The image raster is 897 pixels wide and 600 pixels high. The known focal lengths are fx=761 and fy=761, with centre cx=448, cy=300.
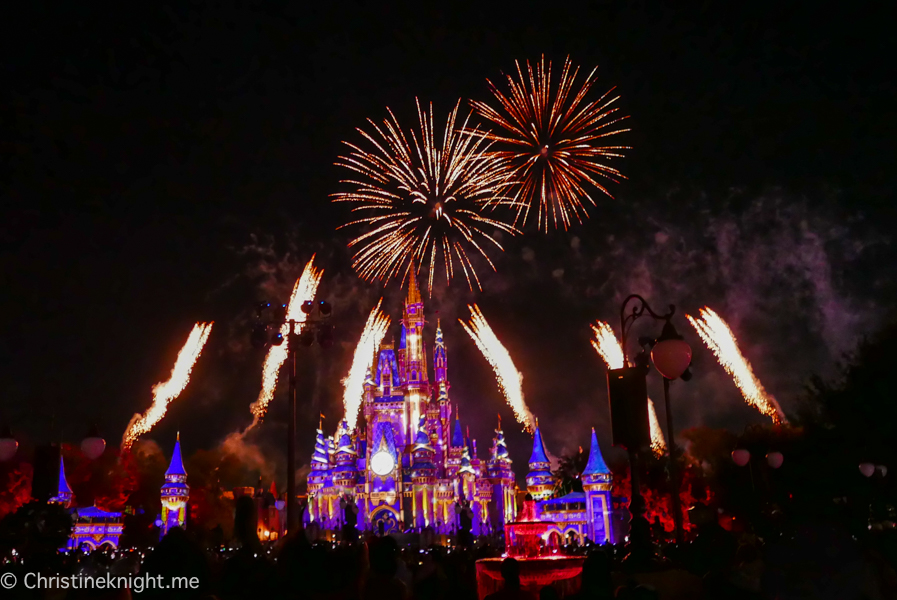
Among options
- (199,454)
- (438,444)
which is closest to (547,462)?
(438,444)

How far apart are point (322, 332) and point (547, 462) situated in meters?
54.7

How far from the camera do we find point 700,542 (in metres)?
7.88

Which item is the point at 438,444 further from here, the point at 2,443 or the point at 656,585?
the point at 656,585

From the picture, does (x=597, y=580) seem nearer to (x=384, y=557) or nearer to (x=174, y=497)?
(x=384, y=557)

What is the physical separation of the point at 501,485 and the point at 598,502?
681 inches

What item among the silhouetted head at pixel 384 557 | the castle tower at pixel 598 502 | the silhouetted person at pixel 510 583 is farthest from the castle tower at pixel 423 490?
the silhouetted person at pixel 510 583

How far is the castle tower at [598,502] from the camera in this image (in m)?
58.6

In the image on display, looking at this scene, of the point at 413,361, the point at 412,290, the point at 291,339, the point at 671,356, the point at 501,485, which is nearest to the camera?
the point at 671,356

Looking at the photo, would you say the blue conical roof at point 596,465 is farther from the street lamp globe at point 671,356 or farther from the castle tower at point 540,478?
the street lamp globe at point 671,356

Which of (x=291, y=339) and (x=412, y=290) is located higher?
(x=412, y=290)

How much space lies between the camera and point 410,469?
7231cm

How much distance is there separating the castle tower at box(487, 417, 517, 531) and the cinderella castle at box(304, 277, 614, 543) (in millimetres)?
99

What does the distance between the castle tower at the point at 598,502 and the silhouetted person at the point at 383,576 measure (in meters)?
54.8

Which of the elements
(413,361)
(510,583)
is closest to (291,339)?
(510,583)
